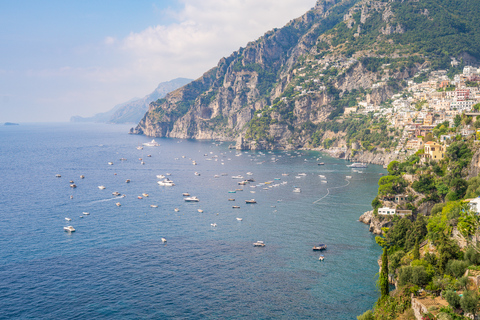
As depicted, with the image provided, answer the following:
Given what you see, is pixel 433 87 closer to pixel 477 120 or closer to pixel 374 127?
pixel 374 127

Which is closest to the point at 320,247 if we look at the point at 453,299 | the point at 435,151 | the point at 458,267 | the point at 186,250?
the point at 186,250

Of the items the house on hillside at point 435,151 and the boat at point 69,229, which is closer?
the boat at point 69,229

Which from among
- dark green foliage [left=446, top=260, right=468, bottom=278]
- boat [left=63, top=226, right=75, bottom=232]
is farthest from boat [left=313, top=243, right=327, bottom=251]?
boat [left=63, top=226, right=75, bottom=232]

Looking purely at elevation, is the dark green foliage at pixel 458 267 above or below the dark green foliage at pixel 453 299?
above

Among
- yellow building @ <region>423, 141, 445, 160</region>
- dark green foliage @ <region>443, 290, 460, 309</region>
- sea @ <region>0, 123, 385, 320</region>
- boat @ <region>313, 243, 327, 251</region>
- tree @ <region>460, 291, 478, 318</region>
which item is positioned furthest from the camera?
yellow building @ <region>423, 141, 445, 160</region>

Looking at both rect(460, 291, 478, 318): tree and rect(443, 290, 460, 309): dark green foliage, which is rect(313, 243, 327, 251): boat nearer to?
rect(443, 290, 460, 309): dark green foliage

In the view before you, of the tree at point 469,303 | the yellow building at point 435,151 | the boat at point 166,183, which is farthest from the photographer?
the boat at point 166,183

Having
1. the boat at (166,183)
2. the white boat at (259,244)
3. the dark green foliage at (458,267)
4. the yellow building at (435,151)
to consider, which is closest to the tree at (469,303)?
the dark green foliage at (458,267)

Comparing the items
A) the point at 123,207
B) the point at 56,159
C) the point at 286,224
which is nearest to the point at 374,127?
the point at 286,224

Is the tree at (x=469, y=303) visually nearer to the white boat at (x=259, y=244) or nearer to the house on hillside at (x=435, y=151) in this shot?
the white boat at (x=259, y=244)

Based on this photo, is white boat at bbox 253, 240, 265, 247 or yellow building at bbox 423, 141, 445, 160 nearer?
white boat at bbox 253, 240, 265, 247
